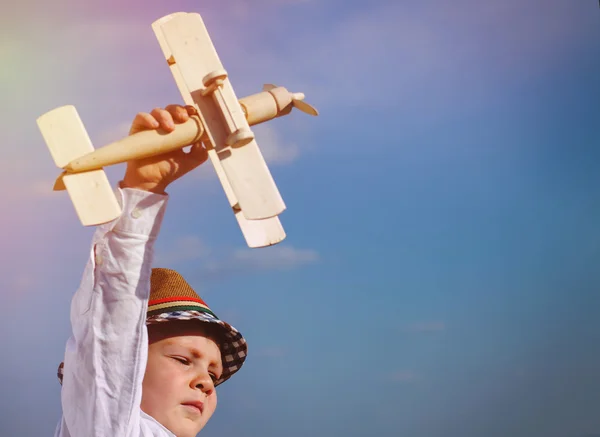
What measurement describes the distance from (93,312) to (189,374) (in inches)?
21.8

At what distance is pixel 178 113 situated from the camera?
173 centimetres

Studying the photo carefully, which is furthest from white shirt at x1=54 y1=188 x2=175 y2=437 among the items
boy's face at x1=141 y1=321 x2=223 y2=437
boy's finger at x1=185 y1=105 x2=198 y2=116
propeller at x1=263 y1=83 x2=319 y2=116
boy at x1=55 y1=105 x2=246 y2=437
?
propeller at x1=263 y1=83 x2=319 y2=116

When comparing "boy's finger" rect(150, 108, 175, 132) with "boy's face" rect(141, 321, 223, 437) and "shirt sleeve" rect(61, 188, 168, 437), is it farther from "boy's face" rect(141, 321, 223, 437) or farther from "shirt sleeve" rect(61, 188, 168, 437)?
"boy's face" rect(141, 321, 223, 437)

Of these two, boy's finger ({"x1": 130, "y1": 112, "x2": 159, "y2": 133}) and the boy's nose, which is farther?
the boy's nose

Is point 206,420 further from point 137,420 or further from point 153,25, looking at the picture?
point 153,25

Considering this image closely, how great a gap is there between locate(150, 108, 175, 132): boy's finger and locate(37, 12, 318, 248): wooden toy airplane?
0.02m

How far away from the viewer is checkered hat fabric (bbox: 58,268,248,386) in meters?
2.27

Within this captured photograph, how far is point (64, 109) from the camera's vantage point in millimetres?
1690

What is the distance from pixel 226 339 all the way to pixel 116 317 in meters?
0.81

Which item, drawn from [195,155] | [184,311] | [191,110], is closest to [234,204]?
[195,155]

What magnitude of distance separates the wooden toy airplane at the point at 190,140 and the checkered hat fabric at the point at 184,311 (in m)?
0.58

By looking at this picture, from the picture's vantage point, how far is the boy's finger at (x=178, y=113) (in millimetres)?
1728

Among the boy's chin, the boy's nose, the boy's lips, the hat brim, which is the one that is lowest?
the boy's chin

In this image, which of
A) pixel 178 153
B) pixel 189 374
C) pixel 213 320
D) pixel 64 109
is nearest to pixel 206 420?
pixel 189 374
